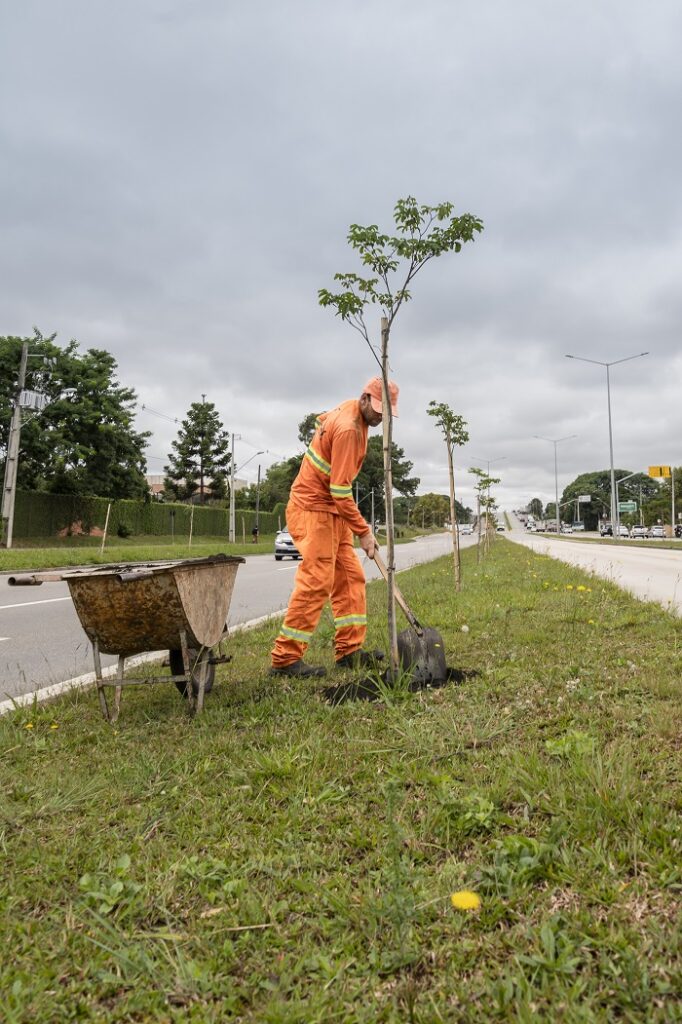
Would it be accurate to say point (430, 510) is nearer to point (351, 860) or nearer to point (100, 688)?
point (100, 688)

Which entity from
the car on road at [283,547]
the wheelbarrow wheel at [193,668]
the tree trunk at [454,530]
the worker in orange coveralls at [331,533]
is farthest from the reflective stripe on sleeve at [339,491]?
the car on road at [283,547]

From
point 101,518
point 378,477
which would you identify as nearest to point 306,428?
point 378,477

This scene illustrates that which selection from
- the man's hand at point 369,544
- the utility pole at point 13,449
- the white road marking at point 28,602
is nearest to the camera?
the man's hand at point 369,544

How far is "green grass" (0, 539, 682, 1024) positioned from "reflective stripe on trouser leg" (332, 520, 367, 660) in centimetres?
99

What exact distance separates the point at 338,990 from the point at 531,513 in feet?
610

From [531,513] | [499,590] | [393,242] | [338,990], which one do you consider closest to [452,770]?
[338,990]

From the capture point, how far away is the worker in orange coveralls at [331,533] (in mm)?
4309

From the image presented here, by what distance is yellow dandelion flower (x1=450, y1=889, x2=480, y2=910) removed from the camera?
184 centimetres

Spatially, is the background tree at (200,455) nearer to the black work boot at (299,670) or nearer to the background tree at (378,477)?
the background tree at (378,477)

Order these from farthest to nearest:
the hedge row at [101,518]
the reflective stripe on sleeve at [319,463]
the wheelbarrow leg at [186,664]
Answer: the hedge row at [101,518], the reflective stripe on sleeve at [319,463], the wheelbarrow leg at [186,664]

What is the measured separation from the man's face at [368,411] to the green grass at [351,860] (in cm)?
173

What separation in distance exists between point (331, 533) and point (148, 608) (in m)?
1.39

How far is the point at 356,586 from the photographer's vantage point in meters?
4.67

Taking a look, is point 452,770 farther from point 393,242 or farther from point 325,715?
point 393,242
